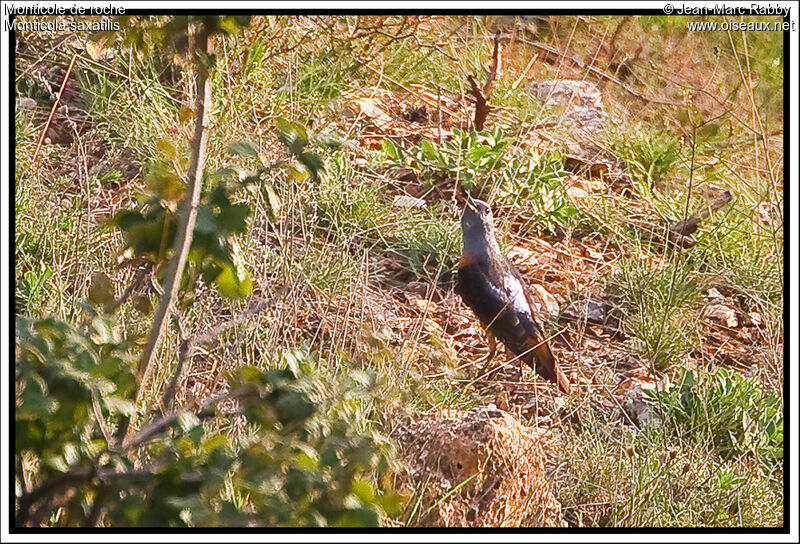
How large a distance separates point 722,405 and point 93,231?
232 centimetres

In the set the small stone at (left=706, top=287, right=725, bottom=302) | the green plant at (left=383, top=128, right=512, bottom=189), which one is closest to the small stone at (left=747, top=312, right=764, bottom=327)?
the small stone at (left=706, top=287, right=725, bottom=302)

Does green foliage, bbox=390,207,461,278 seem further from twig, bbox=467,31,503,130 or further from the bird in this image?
twig, bbox=467,31,503,130

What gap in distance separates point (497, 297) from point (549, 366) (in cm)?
Answer: 33

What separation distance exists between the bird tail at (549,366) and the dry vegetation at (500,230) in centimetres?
6

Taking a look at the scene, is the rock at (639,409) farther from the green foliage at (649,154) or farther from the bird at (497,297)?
the green foliage at (649,154)

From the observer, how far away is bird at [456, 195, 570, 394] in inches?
143

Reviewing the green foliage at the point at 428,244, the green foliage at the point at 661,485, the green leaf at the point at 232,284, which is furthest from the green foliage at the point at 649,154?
the green leaf at the point at 232,284

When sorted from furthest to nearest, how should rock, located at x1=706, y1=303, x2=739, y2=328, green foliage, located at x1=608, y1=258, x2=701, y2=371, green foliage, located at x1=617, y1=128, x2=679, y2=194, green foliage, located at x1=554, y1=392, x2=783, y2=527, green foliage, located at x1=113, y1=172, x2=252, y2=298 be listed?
green foliage, located at x1=617, y1=128, x2=679, y2=194 → rock, located at x1=706, y1=303, x2=739, y2=328 → green foliage, located at x1=608, y1=258, x2=701, y2=371 → green foliage, located at x1=554, y1=392, x2=783, y2=527 → green foliage, located at x1=113, y1=172, x2=252, y2=298

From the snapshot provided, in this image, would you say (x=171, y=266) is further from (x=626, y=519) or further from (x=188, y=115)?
(x=626, y=519)

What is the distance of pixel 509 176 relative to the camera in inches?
169

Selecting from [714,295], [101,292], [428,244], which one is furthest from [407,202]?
[101,292]

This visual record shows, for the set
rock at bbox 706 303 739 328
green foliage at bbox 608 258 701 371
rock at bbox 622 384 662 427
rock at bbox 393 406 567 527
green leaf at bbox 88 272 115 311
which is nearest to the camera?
green leaf at bbox 88 272 115 311

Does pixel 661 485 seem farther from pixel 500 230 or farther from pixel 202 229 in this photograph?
pixel 202 229

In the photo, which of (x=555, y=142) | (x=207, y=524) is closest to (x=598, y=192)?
(x=555, y=142)
